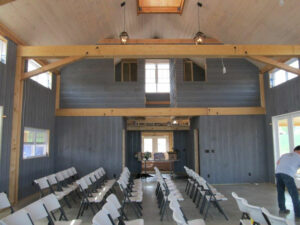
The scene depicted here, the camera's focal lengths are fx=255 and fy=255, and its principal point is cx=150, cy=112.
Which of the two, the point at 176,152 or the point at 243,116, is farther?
the point at 176,152

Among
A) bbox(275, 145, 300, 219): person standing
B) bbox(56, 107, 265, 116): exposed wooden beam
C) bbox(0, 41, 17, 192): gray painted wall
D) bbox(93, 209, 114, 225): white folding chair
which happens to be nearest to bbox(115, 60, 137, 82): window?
bbox(56, 107, 265, 116): exposed wooden beam

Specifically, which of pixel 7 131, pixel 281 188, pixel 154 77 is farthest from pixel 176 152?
pixel 7 131

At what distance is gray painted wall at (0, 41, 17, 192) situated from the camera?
5957 mm

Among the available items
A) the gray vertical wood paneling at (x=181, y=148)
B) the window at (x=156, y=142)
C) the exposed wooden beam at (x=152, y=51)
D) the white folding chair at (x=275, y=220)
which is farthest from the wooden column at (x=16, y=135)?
the window at (x=156, y=142)

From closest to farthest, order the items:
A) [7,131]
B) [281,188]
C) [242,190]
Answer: [281,188] < [7,131] < [242,190]

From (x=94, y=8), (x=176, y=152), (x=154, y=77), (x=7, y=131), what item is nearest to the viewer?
(x=7, y=131)

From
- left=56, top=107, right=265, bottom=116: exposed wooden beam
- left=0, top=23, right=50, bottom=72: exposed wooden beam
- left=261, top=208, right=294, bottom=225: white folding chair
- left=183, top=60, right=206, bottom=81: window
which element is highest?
left=183, top=60, right=206, bottom=81: window

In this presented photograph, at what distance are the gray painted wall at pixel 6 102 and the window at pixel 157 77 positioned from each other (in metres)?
9.44

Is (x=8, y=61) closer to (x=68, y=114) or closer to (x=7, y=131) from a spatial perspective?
(x=7, y=131)

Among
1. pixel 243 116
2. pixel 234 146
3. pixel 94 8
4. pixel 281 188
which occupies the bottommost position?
pixel 281 188

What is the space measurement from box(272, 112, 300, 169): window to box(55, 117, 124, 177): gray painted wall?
5.60 m

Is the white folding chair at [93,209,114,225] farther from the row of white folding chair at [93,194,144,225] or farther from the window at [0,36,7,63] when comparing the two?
the window at [0,36,7,63]

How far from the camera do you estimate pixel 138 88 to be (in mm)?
9992

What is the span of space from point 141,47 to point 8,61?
3.26m
